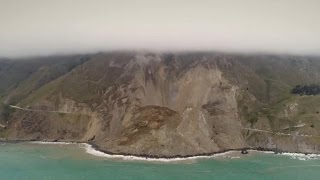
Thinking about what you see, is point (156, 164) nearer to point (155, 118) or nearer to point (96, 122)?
point (155, 118)

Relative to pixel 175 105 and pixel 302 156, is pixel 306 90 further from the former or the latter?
pixel 175 105

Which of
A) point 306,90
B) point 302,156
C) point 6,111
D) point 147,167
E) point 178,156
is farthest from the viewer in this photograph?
point 6,111

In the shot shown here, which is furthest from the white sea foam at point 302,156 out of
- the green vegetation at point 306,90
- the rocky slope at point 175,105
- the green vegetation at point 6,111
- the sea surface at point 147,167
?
the green vegetation at point 6,111

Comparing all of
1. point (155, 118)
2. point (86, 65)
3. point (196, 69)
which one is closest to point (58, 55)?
point (86, 65)

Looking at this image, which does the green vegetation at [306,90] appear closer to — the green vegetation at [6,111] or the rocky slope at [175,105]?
the rocky slope at [175,105]

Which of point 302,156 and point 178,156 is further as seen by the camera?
point 302,156

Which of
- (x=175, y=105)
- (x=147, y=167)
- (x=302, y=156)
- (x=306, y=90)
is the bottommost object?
(x=147, y=167)

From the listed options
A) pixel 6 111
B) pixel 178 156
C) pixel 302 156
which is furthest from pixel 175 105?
pixel 6 111
